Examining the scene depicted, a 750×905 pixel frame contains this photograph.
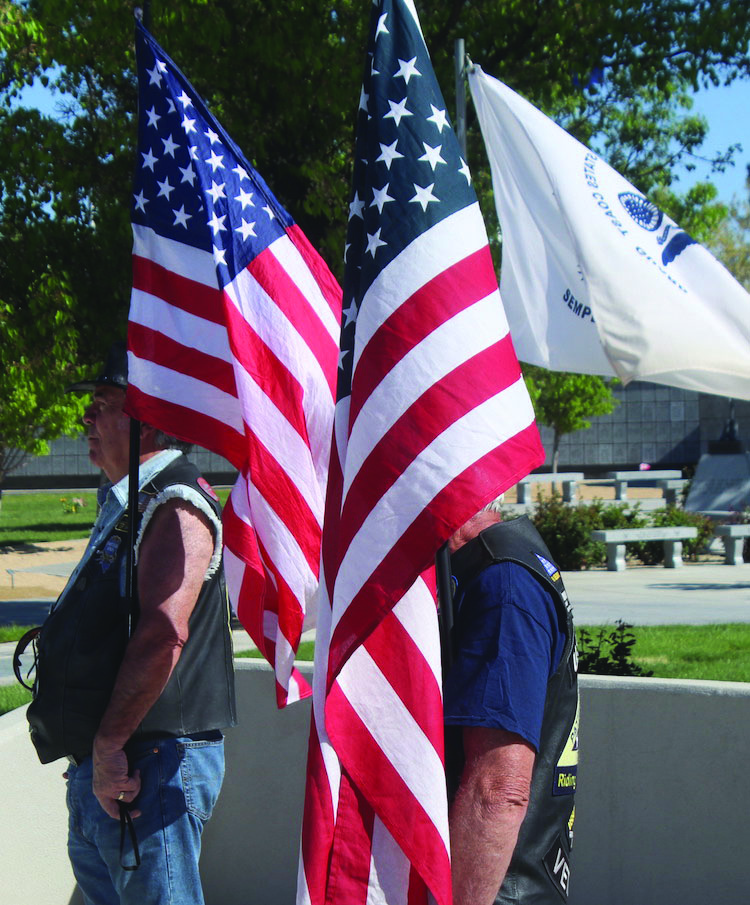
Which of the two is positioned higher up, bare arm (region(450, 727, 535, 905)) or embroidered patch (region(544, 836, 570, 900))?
bare arm (region(450, 727, 535, 905))

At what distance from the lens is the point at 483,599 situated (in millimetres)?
2211

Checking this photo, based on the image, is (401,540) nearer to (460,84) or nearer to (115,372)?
Answer: (115,372)

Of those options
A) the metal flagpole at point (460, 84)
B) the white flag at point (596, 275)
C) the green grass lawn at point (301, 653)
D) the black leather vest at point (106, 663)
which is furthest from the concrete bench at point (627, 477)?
the black leather vest at point (106, 663)

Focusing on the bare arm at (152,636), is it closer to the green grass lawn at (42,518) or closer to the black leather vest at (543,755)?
the black leather vest at (543,755)

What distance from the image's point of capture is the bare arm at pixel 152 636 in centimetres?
302

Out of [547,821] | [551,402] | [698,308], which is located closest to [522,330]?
[698,308]

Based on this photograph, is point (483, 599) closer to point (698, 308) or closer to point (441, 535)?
point (441, 535)

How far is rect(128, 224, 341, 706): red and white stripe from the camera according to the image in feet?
11.6

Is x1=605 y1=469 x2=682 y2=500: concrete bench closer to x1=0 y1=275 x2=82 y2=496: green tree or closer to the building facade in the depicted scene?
the building facade

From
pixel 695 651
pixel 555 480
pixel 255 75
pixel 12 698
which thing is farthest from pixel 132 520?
pixel 555 480

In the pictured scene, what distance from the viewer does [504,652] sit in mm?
2143

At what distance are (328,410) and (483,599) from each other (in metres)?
1.70

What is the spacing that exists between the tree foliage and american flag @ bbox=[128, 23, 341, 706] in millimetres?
5726

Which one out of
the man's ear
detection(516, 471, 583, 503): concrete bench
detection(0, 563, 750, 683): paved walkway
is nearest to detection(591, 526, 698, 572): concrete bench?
detection(0, 563, 750, 683): paved walkway
